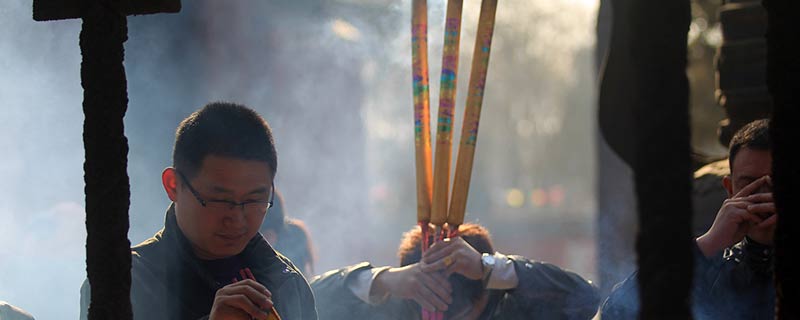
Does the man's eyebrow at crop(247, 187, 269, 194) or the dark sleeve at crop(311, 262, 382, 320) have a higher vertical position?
the man's eyebrow at crop(247, 187, 269, 194)

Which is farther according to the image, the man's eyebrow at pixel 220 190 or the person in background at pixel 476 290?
the person in background at pixel 476 290

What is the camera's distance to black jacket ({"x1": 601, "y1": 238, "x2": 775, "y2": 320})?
8.35 feet

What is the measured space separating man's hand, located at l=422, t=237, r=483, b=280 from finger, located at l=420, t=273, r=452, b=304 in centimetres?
4

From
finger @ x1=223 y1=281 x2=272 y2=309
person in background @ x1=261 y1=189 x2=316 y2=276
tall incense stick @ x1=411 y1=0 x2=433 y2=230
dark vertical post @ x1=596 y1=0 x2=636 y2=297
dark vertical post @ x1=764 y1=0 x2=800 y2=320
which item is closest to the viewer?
dark vertical post @ x1=764 y1=0 x2=800 y2=320

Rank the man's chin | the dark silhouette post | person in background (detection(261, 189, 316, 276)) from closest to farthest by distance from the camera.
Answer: the dark silhouette post
the man's chin
person in background (detection(261, 189, 316, 276))

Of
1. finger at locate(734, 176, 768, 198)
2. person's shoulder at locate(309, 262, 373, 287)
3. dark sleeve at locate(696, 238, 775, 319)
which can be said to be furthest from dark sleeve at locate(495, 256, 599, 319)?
finger at locate(734, 176, 768, 198)

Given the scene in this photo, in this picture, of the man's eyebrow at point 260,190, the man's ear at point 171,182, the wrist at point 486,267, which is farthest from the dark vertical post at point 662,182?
the wrist at point 486,267

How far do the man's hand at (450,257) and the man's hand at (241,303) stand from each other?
3.40 feet

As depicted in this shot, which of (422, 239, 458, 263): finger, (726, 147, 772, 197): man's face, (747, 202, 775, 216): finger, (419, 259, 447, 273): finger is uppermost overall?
(726, 147, 772, 197): man's face

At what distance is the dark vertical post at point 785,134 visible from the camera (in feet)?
5.05

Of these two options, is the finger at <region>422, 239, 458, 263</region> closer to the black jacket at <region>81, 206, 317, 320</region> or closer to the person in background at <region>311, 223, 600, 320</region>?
the person in background at <region>311, 223, 600, 320</region>

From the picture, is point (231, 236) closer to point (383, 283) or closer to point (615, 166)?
point (383, 283)

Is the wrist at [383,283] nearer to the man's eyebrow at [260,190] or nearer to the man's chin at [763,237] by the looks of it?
the man's eyebrow at [260,190]

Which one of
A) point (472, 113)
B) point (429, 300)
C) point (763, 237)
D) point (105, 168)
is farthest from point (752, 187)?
point (105, 168)
